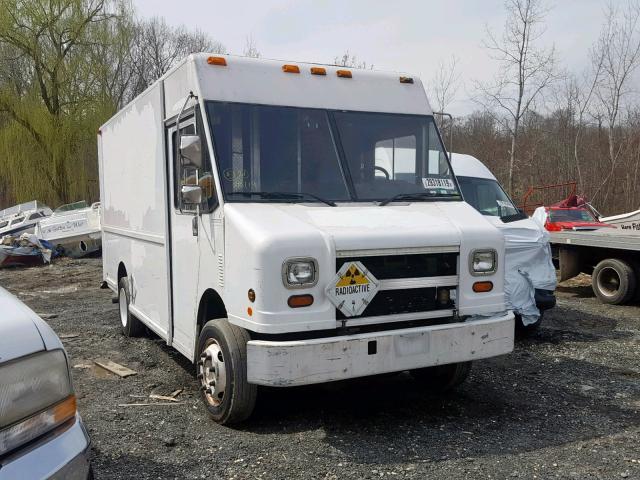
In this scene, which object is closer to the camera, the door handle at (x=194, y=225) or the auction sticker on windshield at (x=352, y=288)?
the auction sticker on windshield at (x=352, y=288)

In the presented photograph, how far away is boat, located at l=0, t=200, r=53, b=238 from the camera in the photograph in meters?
20.8

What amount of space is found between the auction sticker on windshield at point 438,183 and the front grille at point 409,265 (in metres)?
0.98

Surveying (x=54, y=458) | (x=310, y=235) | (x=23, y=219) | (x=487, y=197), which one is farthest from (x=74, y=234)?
(x=54, y=458)

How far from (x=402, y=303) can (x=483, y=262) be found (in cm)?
76

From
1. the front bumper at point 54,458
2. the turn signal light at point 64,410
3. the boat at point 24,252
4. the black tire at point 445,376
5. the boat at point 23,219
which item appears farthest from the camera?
the boat at point 23,219

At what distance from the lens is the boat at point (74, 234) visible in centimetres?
1889

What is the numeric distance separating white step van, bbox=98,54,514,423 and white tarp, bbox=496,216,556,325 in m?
2.34

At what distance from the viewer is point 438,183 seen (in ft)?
18.0

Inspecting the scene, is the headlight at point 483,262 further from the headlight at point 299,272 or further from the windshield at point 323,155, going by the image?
the headlight at point 299,272

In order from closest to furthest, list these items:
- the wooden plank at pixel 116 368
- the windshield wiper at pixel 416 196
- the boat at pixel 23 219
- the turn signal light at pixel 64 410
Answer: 1. the turn signal light at pixel 64 410
2. the windshield wiper at pixel 416 196
3. the wooden plank at pixel 116 368
4. the boat at pixel 23 219

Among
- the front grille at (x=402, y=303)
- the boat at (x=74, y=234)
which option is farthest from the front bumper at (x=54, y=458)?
the boat at (x=74, y=234)

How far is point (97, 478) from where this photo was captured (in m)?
3.85

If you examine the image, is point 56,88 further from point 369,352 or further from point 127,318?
point 369,352

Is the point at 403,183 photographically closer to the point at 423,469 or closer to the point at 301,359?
the point at 301,359
